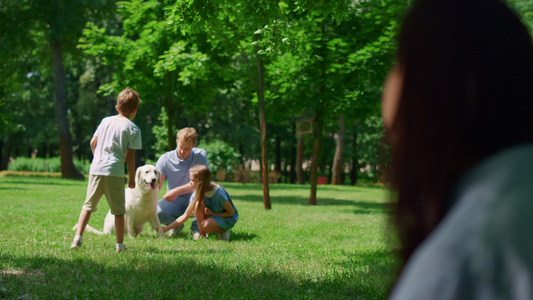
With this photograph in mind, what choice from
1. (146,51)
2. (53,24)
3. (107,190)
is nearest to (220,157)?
(53,24)

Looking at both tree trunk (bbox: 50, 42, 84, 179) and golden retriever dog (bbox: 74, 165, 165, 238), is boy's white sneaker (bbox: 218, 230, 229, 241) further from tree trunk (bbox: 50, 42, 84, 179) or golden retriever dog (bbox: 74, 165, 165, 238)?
A: tree trunk (bbox: 50, 42, 84, 179)

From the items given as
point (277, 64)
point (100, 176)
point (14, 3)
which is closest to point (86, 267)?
point (100, 176)

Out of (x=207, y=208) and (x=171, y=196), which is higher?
(x=171, y=196)

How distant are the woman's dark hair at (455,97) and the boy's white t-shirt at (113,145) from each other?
17.5 ft

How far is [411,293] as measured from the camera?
705mm

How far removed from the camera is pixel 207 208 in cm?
752

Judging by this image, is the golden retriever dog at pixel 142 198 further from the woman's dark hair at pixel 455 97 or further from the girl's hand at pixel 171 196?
the woman's dark hair at pixel 455 97

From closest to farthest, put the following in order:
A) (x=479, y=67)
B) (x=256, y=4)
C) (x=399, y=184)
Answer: (x=479, y=67)
(x=399, y=184)
(x=256, y=4)

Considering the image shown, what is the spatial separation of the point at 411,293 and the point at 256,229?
27.5 ft

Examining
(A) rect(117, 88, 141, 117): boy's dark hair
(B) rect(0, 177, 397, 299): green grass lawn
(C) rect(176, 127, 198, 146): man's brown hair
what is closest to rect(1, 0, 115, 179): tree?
(B) rect(0, 177, 397, 299): green grass lawn

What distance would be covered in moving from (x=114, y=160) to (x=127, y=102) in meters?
0.75

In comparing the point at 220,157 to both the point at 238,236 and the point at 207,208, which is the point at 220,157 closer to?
the point at 238,236

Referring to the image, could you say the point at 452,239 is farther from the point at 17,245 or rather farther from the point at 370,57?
the point at 370,57

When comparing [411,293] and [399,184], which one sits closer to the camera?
[411,293]
